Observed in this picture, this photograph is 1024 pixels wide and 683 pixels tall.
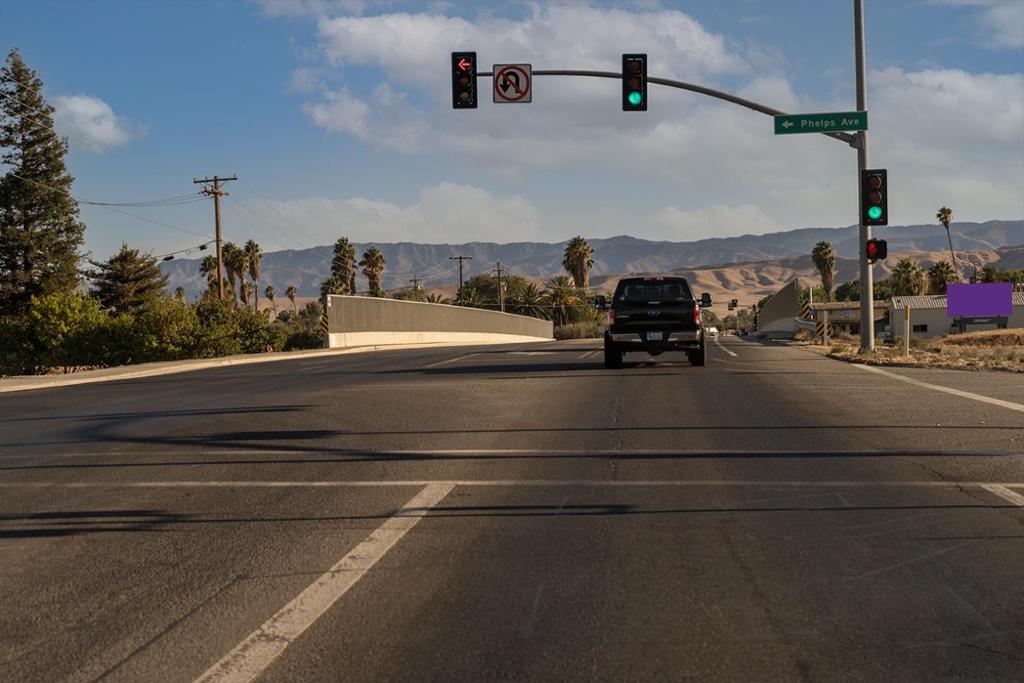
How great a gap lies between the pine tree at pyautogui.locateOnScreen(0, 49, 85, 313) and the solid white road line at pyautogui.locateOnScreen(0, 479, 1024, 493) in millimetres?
58298

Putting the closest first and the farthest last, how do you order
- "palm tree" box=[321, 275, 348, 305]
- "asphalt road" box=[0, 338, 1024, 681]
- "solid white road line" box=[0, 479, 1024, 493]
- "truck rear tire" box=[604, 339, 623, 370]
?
"asphalt road" box=[0, 338, 1024, 681] < "solid white road line" box=[0, 479, 1024, 493] < "truck rear tire" box=[604, 339, 623, 370] < "palm tree" box=[321, 275, 348, 305]

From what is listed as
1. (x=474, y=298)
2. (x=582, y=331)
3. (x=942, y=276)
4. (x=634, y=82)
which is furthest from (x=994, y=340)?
(x=474, y=298)

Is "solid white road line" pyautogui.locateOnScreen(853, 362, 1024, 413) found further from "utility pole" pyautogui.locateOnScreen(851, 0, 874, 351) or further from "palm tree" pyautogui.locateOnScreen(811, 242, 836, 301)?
"palm tree" pyautogui.locateOnScreen(811, 242, 836, 301)

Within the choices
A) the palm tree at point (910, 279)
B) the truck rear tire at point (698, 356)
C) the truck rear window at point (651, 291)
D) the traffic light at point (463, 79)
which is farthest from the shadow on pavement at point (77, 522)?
the palm tree at point (910, 279)

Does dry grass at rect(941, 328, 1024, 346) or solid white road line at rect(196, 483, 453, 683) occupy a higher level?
solid white road line at rect(196, 483, 453, 683)

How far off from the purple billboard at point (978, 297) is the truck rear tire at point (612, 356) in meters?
21.2

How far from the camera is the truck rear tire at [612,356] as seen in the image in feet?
77.5

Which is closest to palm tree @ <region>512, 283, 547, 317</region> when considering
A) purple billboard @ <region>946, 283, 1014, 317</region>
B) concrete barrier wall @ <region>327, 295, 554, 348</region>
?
concrete barrier wall @ <region>327, 295, 554, 348</region>

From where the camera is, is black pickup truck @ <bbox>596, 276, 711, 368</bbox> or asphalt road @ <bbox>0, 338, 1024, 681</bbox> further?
black pickup truck @ <bbox>596, 276, 711, 368</bbox>

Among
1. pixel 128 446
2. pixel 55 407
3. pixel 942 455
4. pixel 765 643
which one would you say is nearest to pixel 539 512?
pixel 765 643

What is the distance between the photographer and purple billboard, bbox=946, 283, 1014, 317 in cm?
4066

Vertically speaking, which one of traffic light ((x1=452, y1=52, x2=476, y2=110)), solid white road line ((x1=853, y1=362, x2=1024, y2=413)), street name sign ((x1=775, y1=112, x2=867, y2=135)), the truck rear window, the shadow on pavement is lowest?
solid white road line ((x1=853, y1=362, x2=1024, y2=413))

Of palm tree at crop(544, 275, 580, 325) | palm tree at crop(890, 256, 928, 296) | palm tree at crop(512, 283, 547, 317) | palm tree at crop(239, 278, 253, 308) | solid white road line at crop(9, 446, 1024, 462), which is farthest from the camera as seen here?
palm tree at crop(890, 256, 928, 296)

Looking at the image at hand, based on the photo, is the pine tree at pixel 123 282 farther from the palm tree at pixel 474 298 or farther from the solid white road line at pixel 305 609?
the solid white road line at pixel 305 609
